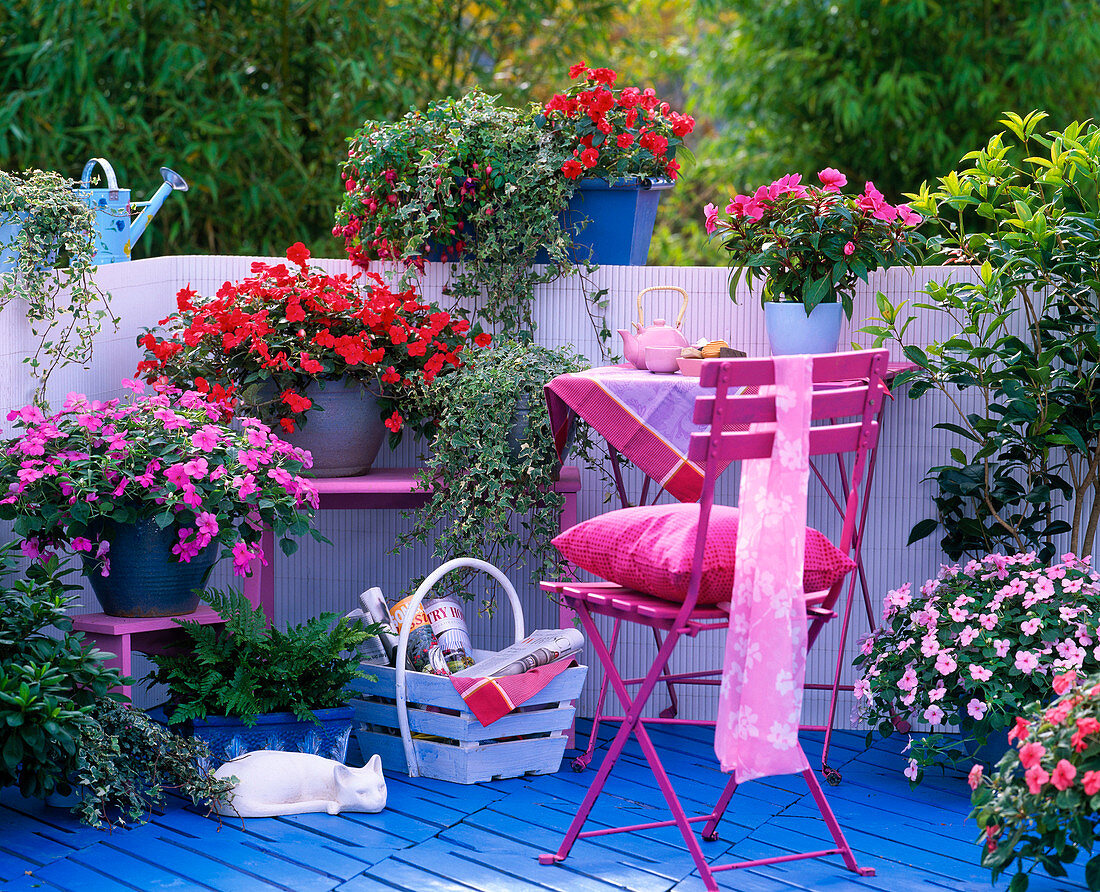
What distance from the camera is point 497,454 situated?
10.2 ft

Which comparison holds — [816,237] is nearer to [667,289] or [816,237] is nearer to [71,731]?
[667,289]

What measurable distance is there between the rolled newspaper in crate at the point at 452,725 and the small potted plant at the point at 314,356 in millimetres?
562

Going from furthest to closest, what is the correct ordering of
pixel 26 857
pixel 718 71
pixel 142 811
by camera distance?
pixel 718 71, pixel 142 811, pixel 26 857

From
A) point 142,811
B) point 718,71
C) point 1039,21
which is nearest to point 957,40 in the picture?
point 1039,21

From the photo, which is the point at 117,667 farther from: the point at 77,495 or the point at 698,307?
the point at 698,307

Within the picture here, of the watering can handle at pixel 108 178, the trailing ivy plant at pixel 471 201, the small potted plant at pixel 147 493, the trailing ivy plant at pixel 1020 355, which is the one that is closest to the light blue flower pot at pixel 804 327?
the trailing ivy plant at pixel 1020 355

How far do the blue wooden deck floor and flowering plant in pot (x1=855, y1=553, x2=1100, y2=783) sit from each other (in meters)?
0.21

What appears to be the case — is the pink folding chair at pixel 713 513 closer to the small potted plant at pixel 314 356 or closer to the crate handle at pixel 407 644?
the crate handle at pixel 407 644

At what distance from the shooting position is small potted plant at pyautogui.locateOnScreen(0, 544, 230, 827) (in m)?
2.48

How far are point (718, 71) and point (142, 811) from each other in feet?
20.7

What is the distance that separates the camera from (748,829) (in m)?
2.72

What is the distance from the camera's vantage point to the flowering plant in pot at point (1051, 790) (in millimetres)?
2104

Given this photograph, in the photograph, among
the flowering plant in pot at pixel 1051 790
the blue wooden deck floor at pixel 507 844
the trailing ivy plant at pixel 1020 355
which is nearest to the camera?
the flowering plant in pot at pixel 1051 790

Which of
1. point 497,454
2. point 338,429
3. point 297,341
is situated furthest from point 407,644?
point 297,341
